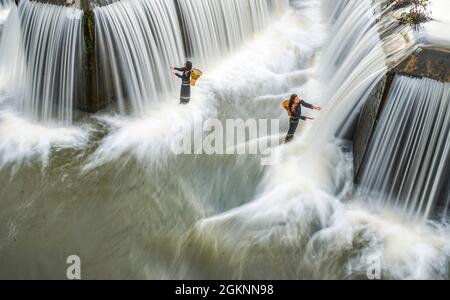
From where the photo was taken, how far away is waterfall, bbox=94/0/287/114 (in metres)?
11.1

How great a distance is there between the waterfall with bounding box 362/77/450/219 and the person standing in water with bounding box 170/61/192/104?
4896 millimetres

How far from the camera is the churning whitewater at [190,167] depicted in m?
8.29

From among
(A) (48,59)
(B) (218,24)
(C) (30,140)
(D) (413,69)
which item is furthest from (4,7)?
(D) (413,69)

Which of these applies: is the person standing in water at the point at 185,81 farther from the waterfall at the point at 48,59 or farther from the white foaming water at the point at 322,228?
the white foaming water at the point at 322,228

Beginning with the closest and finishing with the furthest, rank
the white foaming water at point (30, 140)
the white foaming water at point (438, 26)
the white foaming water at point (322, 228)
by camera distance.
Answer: the white foaming water at point (322, 228) < the white foaming water at point (438, 26) < the white foaming water at point (30, 140)

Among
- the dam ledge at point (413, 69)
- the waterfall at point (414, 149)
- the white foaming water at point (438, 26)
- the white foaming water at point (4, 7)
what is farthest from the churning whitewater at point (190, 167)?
the white foaming water at point (4, 7)

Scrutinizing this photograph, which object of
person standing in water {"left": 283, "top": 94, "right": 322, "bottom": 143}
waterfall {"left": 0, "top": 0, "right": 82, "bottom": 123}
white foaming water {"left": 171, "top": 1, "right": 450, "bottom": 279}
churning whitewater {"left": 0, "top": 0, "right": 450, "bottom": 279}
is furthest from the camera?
waterfall {"left": 0, "top": 0, "right": 82, "bottom": 123}

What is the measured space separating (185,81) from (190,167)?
103 inches

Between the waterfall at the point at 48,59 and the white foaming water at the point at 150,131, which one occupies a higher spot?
the waterfall at the point at 48,59

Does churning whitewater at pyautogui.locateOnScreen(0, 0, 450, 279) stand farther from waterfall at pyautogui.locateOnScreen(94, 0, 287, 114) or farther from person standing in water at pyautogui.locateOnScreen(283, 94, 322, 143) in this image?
person standing in water at pyautogui.locateOnScreen(283, 94, 322, 143)

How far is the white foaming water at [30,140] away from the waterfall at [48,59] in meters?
0.35

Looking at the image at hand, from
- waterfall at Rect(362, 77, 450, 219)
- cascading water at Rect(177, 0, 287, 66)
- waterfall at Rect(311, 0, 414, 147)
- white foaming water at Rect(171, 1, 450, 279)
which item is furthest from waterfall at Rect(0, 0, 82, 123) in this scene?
waterfall at Rect(362, 77, 450, 219)

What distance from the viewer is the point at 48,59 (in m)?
11.0
